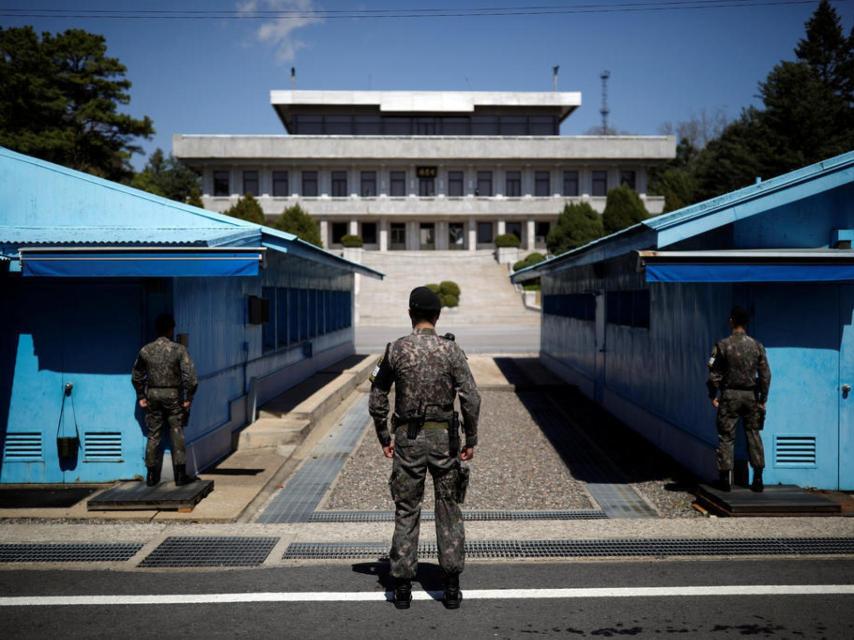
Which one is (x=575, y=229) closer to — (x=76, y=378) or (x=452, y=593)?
(x=76, y=378)

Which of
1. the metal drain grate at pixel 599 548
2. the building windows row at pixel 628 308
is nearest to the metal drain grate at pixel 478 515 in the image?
the metal drain grate at pixel 599 548

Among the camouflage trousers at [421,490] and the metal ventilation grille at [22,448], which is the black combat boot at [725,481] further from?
the metal ventilation grille at [22,448]

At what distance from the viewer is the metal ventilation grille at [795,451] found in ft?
26.0

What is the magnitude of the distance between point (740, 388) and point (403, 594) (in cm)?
424

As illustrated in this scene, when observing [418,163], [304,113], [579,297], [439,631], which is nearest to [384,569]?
[439,631]

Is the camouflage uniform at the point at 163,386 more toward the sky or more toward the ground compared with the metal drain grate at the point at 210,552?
more toward the sky

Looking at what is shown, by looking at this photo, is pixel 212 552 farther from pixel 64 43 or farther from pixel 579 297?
pixel 64 43

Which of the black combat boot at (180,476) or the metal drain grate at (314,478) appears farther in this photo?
the black combat boot at (180,476)

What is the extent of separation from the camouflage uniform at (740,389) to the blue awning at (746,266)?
67cm

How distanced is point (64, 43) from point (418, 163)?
29238 millimetres

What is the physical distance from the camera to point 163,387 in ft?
25.1

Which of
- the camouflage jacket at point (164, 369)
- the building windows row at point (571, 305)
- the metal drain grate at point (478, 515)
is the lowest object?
the metal drain grate at point (478, 515)

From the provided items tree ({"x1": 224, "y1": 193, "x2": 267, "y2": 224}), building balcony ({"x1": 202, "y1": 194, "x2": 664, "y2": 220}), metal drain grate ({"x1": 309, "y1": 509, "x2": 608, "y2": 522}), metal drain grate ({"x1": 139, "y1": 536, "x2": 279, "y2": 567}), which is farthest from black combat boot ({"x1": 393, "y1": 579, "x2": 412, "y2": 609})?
building balcony ({"x1": 202, "y1": 194, "x2": 664, "y2": 220})

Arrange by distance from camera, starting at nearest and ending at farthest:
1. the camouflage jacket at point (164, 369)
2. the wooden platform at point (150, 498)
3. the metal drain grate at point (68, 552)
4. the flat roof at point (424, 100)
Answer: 1. the metal drain grate at point (68, 552)
2. the wooden platform at point (150, 498)
3. the camouflage jacket at point (164, 369)
4. the flat roof at point (424, 100)
